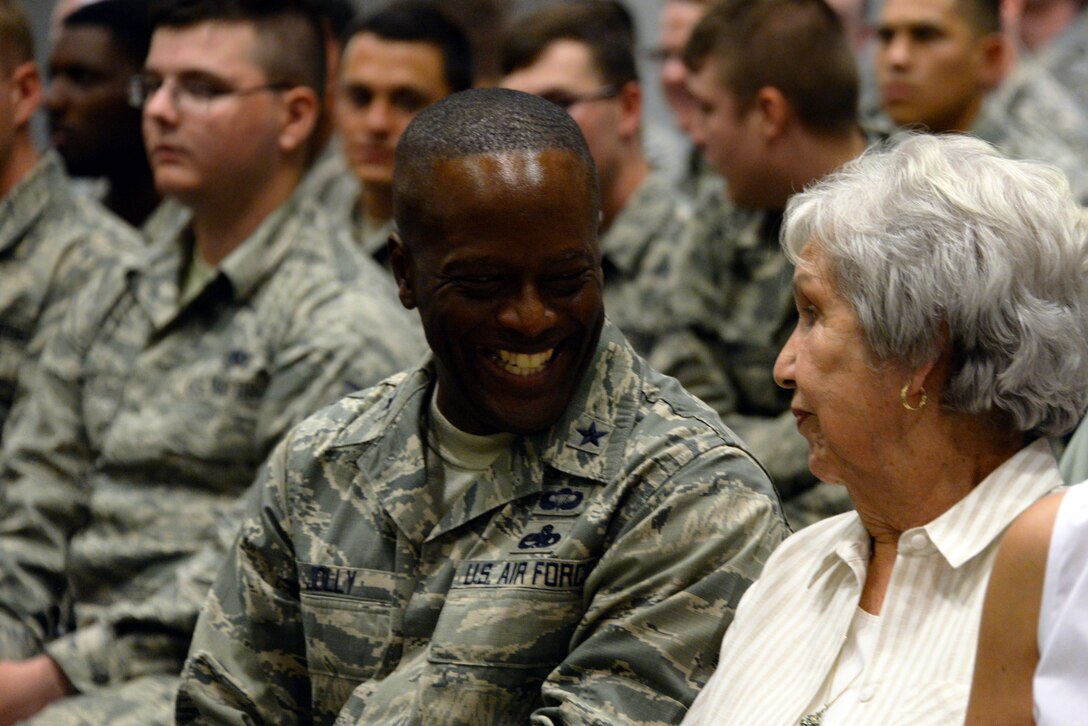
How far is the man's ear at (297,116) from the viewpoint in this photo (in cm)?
353

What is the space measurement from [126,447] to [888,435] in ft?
5.78

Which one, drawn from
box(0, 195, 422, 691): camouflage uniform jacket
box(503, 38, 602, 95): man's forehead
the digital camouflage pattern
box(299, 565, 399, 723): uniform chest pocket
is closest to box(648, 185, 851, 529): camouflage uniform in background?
the digital camouflage pattern

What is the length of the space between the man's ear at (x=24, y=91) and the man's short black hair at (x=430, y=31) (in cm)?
87

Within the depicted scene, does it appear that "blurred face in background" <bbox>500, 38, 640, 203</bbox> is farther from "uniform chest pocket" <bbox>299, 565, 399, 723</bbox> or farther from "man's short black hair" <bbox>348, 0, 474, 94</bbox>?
"uniform chest pocket" <bbox>299, 565, 399, 723</bbox>

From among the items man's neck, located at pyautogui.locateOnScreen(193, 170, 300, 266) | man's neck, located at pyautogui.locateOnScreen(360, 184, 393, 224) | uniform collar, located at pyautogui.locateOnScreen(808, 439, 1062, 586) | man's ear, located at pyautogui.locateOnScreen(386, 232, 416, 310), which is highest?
man's ear, located at pyautogui.locateOnScreen(386, 232, 416, 310)

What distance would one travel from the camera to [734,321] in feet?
12.0

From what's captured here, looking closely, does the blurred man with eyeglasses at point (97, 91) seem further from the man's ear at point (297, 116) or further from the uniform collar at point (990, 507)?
the uniform collar at point (990, 507)

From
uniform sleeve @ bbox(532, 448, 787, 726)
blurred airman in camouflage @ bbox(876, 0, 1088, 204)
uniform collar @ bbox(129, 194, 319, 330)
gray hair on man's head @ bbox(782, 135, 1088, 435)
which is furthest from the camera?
blurred airman in camouflage @ bbox(876, 0, 1088, 204)

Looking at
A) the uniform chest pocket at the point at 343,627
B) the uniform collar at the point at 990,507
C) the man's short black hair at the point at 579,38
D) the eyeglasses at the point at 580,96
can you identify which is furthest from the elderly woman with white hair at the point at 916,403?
the man's short black hair at the point at 579,38

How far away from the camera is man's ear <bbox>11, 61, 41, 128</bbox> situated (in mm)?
3951

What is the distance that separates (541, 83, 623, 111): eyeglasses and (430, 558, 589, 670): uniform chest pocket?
2.36m

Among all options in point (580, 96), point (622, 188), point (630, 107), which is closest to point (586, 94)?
point (580, 96)

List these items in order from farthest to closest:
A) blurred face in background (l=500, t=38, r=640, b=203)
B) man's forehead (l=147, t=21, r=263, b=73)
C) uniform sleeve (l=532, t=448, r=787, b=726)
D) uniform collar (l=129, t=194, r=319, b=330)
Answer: blurred face in background (l=500, t=38, r=640, b=203) → man's forehead (l=147, t=21, r=263, b=73) → uniform collar (l=129, t=194, r=319, b=330) → uniform sleeve (l=532, t=448, r=787, b=726)

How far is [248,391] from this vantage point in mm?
3008
